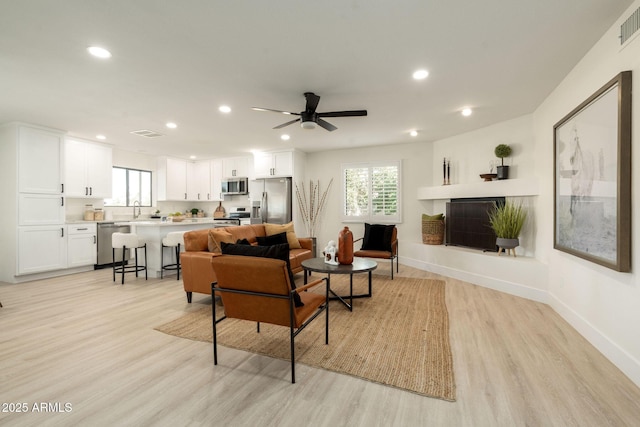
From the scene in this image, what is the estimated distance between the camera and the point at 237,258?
7.17 feet

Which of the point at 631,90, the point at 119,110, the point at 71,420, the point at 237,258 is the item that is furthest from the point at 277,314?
the point at 119,110

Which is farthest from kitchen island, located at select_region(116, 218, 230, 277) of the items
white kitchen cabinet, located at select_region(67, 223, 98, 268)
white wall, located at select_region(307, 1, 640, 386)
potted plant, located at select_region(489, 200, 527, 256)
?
potted plant, located at select_region(489, 200, 527, 256)

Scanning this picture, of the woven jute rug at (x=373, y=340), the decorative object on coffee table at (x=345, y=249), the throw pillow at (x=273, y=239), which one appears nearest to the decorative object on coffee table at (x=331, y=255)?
the decorative object on coffee table at (x=345, y=249)

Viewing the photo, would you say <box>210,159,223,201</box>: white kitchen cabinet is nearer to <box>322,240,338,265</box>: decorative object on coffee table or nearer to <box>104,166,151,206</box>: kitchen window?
<box>104,166,151,206</box>: kitchen window

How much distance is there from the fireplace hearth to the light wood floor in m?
1.90

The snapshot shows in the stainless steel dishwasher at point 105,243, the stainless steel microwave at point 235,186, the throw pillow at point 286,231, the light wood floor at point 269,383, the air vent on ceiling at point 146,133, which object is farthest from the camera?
the stainless steel microwave at point 235,186

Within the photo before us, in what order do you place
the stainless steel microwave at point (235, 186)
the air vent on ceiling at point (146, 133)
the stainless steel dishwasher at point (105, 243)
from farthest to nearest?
1. the stainless steel microwave at point (235, 186)
2. the stainless steel dishwasher at point (105, 243)
3. the air vent on ceiling at point (146, 133)

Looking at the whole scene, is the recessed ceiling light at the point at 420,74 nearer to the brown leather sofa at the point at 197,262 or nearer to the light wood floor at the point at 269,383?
the light wood floor at the point at 269,383

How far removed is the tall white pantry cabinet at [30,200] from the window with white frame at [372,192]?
5.50m

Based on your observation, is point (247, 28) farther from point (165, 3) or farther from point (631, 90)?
point (631, 90)

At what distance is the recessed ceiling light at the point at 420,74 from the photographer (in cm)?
304

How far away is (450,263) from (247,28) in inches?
185

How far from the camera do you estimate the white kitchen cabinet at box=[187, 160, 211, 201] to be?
26.7 ft

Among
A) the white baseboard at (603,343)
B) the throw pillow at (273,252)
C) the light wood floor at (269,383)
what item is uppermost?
Answer: the throw pillow at (273,252)
